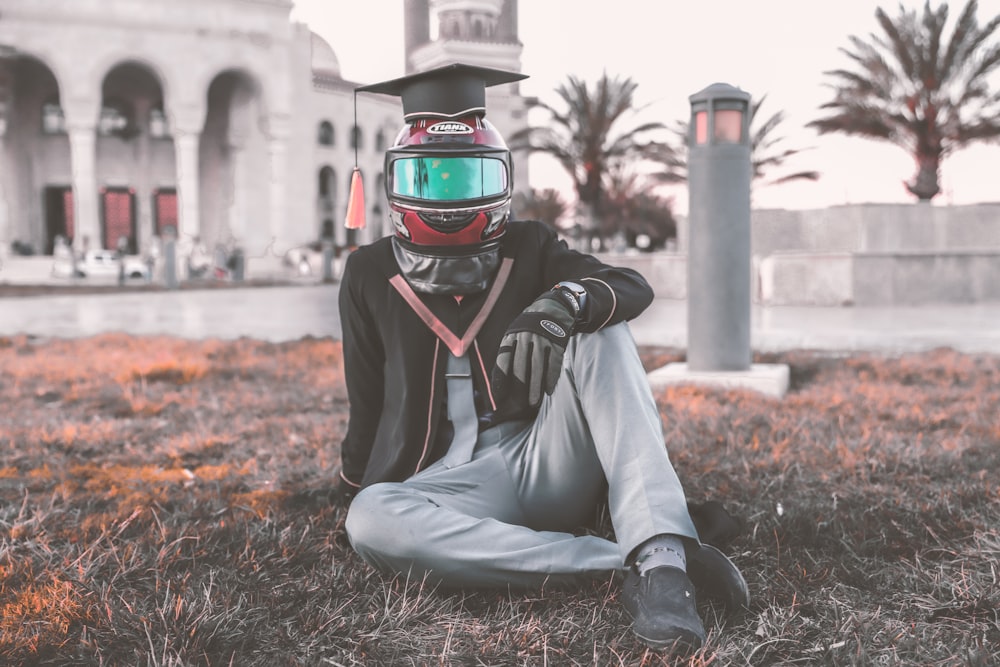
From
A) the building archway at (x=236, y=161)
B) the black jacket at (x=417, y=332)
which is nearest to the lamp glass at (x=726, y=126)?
the black jacket at (x=417, y=332)

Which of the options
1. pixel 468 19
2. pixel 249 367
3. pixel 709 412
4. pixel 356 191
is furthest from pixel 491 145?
pixel 468 19

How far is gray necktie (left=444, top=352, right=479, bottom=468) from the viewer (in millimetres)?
2316

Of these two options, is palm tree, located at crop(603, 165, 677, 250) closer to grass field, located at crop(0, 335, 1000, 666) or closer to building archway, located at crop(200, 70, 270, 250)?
building archway, located at crop(200, 70, 270, 250)

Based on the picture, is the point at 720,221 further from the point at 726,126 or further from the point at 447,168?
the point at 447,168

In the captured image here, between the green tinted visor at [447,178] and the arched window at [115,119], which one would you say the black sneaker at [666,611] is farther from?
the arched window at [115,119]

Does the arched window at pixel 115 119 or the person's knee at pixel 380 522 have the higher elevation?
the arched window at pixel 115 119

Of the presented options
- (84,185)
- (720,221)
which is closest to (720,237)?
(720,221)

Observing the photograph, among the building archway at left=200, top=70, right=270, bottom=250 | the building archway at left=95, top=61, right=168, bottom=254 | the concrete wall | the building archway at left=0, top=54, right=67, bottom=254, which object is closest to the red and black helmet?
the concrete wall

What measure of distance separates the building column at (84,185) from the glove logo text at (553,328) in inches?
1407

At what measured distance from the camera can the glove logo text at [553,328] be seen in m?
1.90

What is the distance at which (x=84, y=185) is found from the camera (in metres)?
34.5

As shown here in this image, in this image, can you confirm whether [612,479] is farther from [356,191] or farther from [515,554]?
[356,191]

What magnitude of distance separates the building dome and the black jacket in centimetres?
4892

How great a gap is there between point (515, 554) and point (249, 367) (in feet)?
16.3
